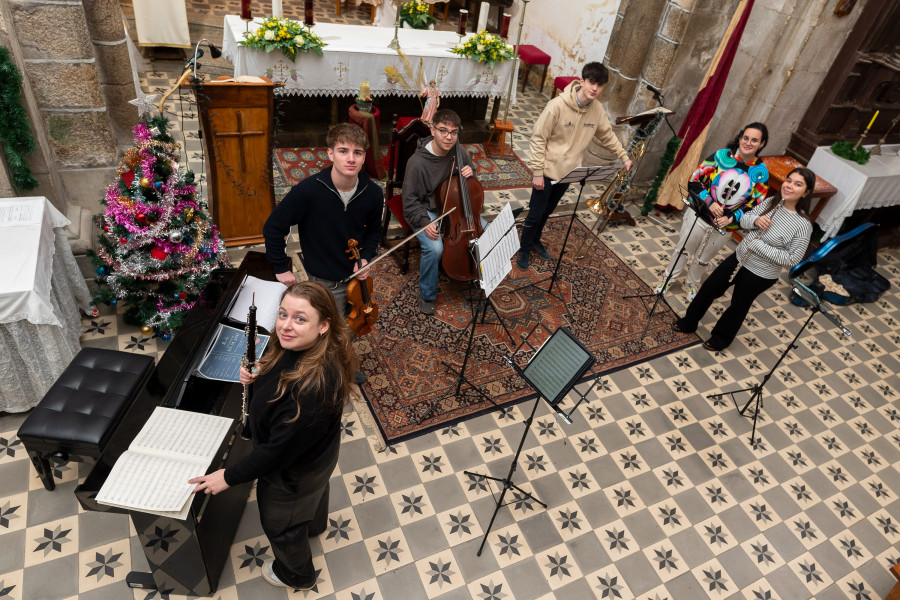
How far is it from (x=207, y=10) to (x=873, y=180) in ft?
31.5

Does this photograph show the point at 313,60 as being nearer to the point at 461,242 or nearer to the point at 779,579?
the point at 461,242

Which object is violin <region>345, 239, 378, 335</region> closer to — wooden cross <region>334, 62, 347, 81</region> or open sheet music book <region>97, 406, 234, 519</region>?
open sheet music book <region>97, 406, 234, 519</region>

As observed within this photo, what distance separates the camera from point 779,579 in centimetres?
349

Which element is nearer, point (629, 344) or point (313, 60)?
point (629, 344)

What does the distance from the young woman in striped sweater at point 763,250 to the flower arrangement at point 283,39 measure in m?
4.27

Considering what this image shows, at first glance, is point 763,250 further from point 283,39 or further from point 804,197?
point 283,39

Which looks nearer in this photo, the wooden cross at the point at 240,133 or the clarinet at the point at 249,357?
the clarinet at the point at 249,357

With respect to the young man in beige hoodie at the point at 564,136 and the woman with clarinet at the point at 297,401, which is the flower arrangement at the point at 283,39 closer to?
the young man in beige hoodie at the point at 564,136

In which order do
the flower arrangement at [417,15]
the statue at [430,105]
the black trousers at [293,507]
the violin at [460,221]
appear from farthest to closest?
the flower arrangement at [417,15] → the statue at [430,105] → the violin at [460,221] → the black trousers at [293,507]

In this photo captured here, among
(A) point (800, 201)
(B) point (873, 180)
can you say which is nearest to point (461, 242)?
(A) point (800, 201)

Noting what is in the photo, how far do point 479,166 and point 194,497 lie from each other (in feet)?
17.6

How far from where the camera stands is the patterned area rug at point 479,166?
6211mm

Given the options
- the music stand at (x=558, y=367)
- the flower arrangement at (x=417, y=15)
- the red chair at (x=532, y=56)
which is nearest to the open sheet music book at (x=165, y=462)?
the music stand at (x=558, y=367)

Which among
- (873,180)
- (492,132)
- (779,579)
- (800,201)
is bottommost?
(779,579)
